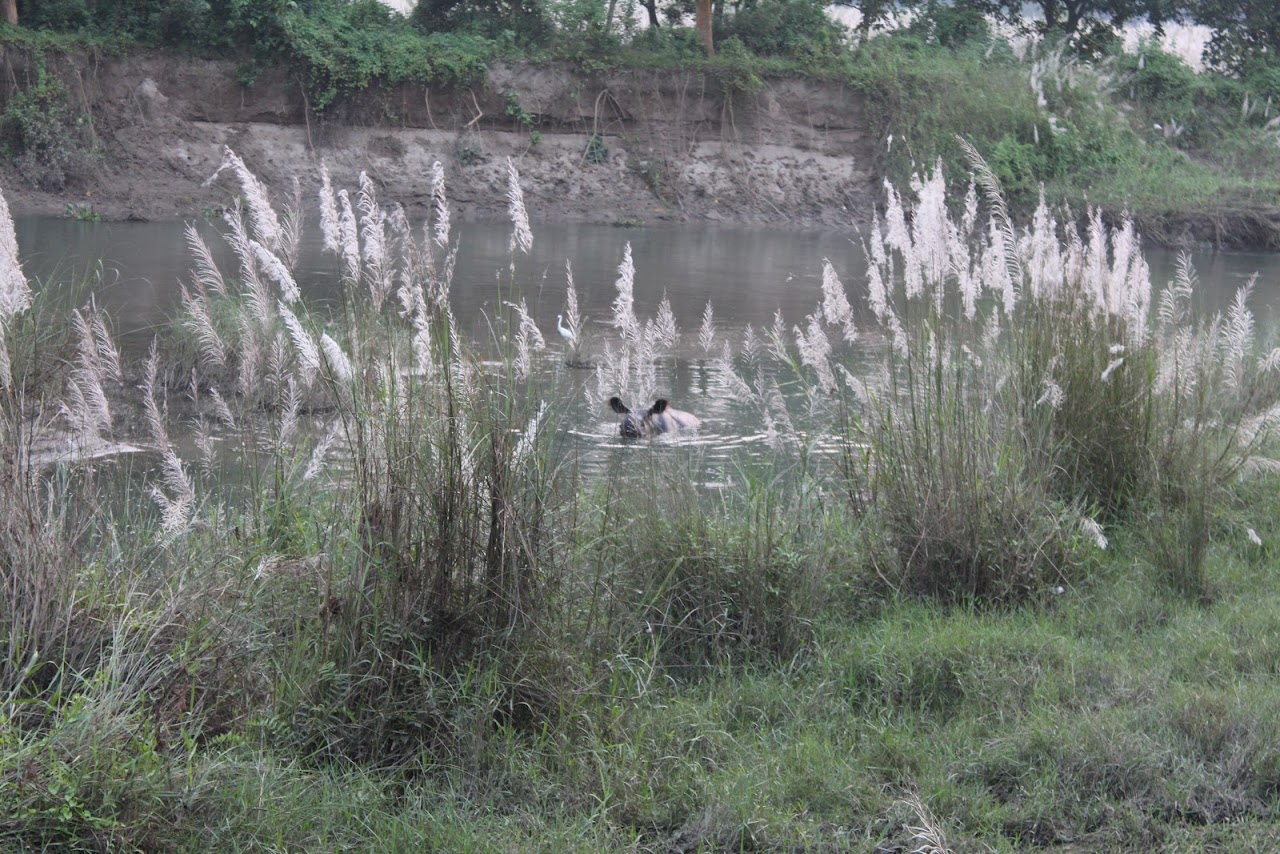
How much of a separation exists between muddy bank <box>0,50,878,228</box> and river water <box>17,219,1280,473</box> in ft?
5.01

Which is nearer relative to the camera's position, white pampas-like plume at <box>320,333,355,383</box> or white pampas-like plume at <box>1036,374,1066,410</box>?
white pampas-like plume at <box>320,333,355,383</box>

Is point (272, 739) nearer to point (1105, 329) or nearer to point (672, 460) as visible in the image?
point (672, 460)

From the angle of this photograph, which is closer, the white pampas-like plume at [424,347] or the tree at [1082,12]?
the white pampas-like plume at [424,347]

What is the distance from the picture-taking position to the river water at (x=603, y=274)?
1080 cm

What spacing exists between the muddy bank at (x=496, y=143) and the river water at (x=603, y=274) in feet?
5.01

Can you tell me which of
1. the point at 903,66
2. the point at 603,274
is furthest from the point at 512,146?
the point at 603,274

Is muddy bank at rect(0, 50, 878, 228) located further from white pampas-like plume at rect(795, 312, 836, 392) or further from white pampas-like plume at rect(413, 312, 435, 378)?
white pampas-like plume at rect(413, 312, 435, 378)

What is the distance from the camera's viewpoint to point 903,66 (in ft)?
94.9

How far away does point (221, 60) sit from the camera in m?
24.4

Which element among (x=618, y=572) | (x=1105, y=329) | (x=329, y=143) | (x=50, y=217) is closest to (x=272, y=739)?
(x=618, y=572)

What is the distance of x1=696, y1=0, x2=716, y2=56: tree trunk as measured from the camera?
28453mm

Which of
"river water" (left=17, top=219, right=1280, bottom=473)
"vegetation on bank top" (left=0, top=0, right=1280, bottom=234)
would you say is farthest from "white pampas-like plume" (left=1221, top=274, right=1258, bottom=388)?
"vegetation on bank top" (left=0, top=0, right=1280, bottom=234)

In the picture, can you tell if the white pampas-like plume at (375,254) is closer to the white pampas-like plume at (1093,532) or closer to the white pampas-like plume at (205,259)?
the white pampas-like plume at (205,259)

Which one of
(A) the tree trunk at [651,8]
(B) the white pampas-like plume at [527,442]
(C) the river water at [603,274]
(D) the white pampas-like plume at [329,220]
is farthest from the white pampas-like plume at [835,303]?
(A) the tree trunk at [651,8]
